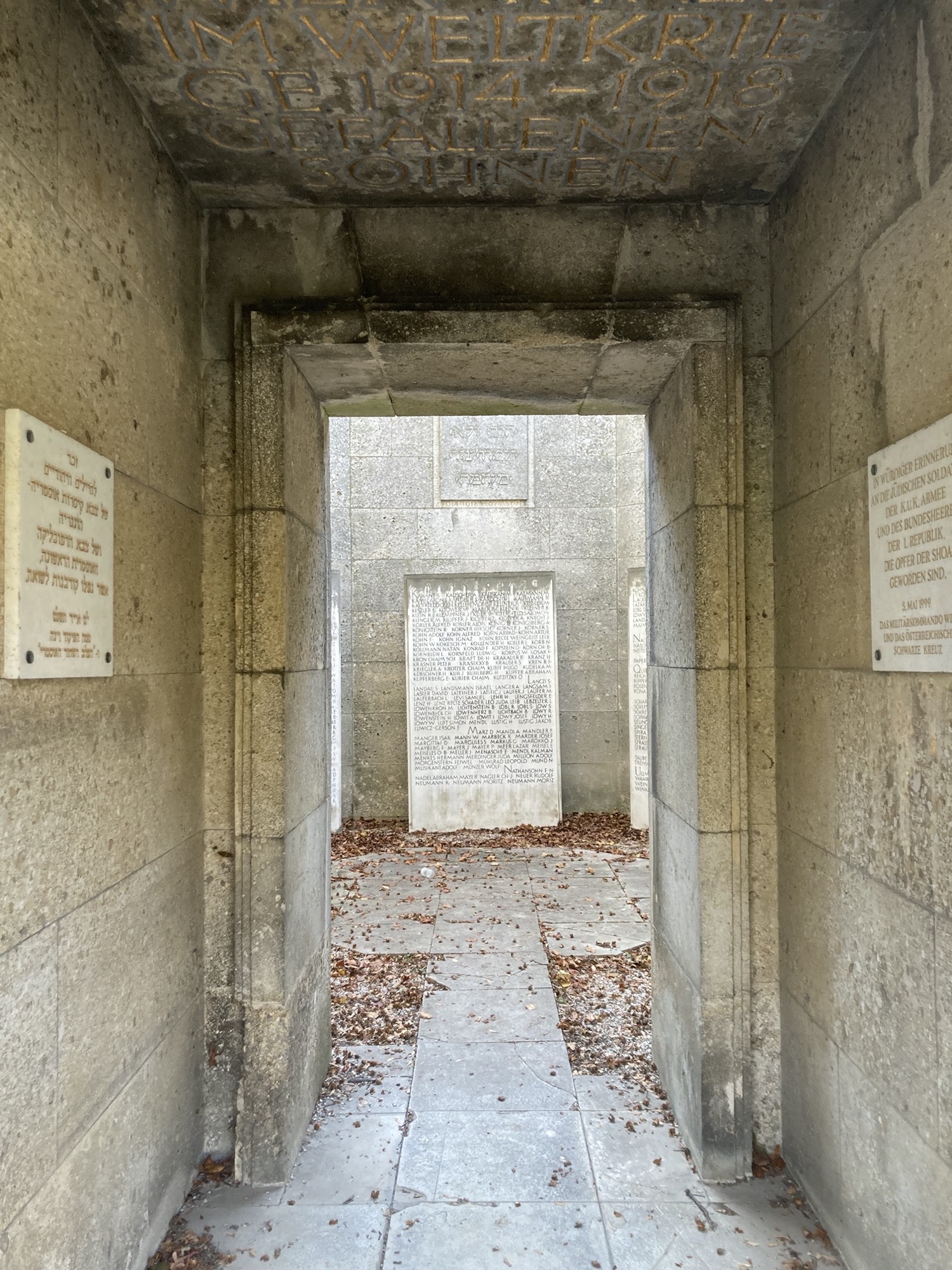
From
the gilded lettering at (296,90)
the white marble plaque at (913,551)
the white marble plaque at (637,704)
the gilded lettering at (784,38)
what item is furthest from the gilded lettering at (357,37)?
the white marble plaque at (637,704)

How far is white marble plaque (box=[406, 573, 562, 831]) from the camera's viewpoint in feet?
22.2

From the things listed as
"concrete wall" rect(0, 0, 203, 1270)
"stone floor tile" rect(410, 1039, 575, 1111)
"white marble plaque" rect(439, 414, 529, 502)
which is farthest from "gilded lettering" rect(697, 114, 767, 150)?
"white marble plaque" rect(439, 414, 529, 502)

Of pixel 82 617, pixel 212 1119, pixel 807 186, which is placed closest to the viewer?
pixel 82 617

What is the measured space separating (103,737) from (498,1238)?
73.3 inches

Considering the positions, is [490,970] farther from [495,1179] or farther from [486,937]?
[495,1179]

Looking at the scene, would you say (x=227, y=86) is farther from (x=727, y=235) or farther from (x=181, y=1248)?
(x=181, y=1248)

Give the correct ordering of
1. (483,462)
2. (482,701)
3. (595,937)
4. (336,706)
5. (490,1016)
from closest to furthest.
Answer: (490,1016) < (595,937) < (482,701) < (336,706) < (483,462)

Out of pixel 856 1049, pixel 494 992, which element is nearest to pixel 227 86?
pixel 856 1049

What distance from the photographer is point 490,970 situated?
13.0 feet

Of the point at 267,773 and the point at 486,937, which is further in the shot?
the point at 486,937

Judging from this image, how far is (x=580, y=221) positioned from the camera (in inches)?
102

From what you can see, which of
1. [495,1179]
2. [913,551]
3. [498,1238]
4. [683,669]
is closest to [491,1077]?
[495,1179]

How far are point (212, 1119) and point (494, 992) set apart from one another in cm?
155

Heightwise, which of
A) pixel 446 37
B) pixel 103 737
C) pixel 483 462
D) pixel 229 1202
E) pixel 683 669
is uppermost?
pixel 483 462
